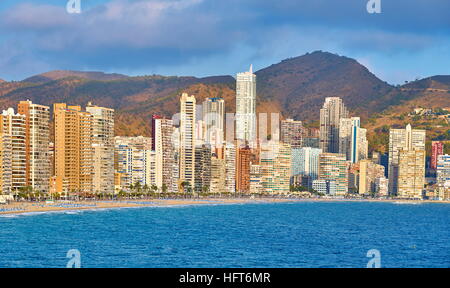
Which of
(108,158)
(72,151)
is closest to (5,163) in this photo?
(72,151)

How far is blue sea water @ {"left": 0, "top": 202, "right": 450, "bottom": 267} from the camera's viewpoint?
5731cm

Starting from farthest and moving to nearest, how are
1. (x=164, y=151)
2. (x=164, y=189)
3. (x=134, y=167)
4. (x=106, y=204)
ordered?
(x=164, y=151) → (x=164, y=189) → (x=134, y=167) → (x=106, y=204)

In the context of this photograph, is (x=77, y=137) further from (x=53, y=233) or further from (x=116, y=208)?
(x=53, y=233)

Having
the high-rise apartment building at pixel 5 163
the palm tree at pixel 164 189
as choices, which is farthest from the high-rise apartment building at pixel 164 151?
the high-rise apartment building at pixel 5 163

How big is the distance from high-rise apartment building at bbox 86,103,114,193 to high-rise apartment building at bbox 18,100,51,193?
13.2 meters

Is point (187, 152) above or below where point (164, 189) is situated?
above

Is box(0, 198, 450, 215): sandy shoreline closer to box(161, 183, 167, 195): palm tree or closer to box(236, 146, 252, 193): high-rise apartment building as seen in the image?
box(161, 183, 167, 195): palm tree

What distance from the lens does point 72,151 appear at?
14250 cm

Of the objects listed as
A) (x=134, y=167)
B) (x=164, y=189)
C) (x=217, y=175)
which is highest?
(x=134, y=167)

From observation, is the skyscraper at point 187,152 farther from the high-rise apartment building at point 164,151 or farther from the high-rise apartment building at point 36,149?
the high-rise apartment building at point 36,149

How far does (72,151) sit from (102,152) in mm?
9106

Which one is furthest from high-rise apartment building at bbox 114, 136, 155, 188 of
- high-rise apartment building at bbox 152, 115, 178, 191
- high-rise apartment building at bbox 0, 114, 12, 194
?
high-rise apartment building at bbox 0, 114, 12, 194

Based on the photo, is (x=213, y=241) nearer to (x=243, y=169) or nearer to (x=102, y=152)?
(x=102, y=152)
